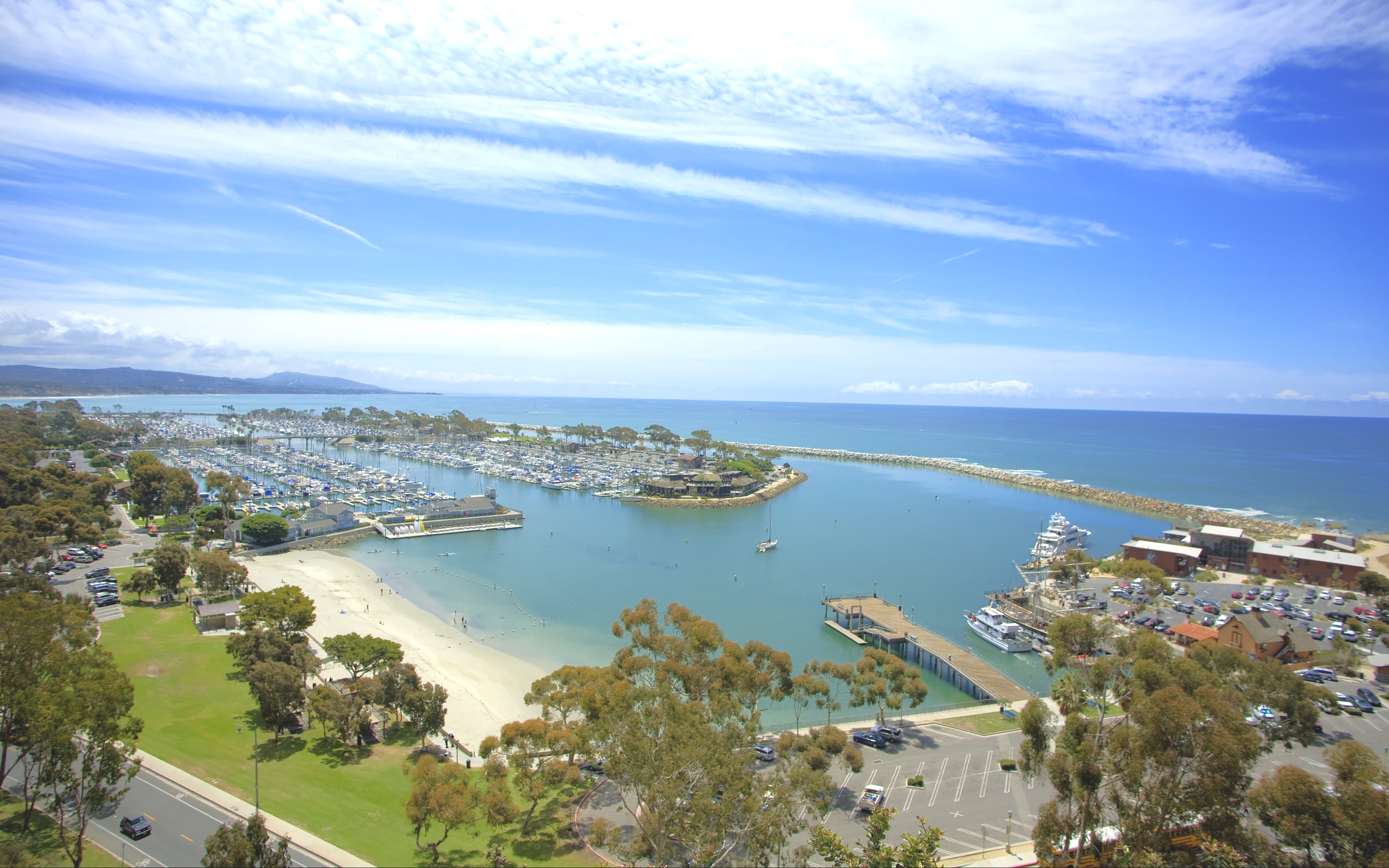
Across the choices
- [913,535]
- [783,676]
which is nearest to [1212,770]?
[783,676]

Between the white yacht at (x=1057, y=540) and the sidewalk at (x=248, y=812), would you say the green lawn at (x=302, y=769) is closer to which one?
the sidewalk at (x=248, y=812)

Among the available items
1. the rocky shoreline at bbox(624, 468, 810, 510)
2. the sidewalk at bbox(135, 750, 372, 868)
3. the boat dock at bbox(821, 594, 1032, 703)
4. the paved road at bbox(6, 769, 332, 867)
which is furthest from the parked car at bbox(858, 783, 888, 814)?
the rocky shoreline at bbox(624, 468, 810, 510)

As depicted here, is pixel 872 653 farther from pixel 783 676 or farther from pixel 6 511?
pixel 6 511

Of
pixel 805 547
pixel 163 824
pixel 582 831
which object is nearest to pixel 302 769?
pixel 163 824

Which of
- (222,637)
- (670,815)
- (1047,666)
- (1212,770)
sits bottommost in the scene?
(222,637)

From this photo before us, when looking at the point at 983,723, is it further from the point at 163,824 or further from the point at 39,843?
the point at 39,843

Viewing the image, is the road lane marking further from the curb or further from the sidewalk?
Result: the sidewalk

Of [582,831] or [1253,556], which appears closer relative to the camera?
[582,831]

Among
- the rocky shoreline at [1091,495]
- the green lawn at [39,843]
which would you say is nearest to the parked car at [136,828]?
the green lawn at [39,843]
